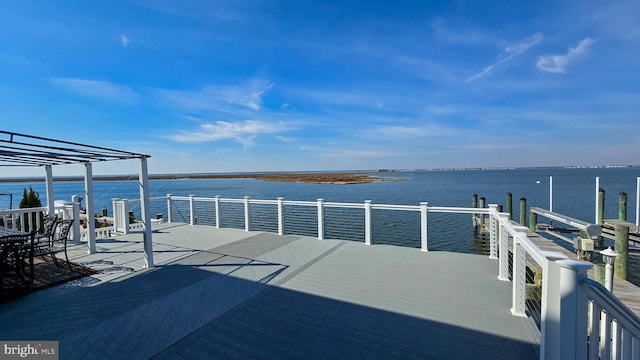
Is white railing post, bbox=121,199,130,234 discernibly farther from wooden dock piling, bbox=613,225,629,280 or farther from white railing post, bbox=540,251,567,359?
wooden dock piling, bbox=613,225,629,280

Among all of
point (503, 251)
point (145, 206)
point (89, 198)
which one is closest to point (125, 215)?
point (89, 198)

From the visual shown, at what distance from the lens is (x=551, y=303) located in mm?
1654

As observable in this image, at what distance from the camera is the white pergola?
368 cm

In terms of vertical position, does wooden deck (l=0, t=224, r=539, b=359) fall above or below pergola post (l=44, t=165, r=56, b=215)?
below

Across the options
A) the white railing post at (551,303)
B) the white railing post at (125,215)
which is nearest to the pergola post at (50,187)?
the white railing post at (125,215)

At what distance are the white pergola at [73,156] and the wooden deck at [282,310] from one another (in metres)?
0.64

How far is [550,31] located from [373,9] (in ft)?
18.7

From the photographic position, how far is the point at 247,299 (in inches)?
137

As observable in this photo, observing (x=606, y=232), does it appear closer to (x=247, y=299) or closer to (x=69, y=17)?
(x=247, y=299)

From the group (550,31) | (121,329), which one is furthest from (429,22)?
(121,329)

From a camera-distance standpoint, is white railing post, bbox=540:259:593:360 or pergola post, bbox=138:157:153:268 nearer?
white railing post, bbox=540:259:593:360

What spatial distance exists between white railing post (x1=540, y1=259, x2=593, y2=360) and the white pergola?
5.20m

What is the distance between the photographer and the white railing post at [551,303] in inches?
63.4

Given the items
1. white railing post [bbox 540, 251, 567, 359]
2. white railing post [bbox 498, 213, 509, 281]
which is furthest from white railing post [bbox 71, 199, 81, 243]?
white railing post [bbox 498, 213, 509, 281]
